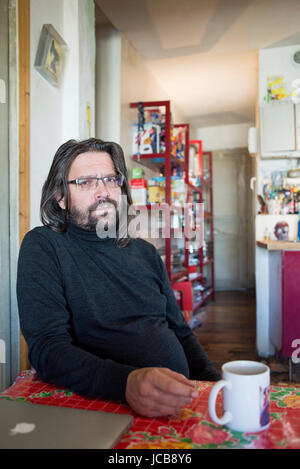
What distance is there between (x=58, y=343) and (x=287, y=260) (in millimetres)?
2073

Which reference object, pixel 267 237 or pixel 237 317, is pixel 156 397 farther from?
pixel 237 317

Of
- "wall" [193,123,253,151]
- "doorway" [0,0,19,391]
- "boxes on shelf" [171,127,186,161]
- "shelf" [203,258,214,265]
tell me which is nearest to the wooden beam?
"doorway" [0,0,19,391]

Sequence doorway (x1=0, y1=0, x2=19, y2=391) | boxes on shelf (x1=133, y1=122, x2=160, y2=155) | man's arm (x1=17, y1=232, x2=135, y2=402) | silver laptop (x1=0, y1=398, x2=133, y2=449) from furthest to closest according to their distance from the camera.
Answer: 1. boxes on shelf (x1=133, y1=122, x2=160, y2=155)
2. doorway (x1=0, y1=0, x2=19, y2=391)
3. man's arm (x1=17, y1=232, x2=135, y2=402)
4. silver laptop (x1=0, y1=398, x2=133, y2=449)

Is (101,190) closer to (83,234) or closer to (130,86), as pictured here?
(83,234)

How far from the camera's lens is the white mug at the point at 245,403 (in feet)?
1.72

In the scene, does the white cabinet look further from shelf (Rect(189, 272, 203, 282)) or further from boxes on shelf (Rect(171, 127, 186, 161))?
shelf (Rect(189, 272, 203, 282))

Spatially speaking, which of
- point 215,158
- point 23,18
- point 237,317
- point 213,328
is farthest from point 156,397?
point 215,158

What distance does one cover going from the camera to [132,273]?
3.71ft

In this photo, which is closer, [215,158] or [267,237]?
[267,237]

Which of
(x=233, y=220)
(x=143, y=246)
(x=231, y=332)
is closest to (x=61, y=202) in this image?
(x=143, y=246)

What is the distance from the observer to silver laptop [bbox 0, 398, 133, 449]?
A: 483mm

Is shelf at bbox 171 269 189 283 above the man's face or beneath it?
beneath

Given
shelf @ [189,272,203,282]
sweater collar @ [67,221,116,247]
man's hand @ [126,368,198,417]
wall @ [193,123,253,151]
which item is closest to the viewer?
man's hand @ [126,368,198,417]
